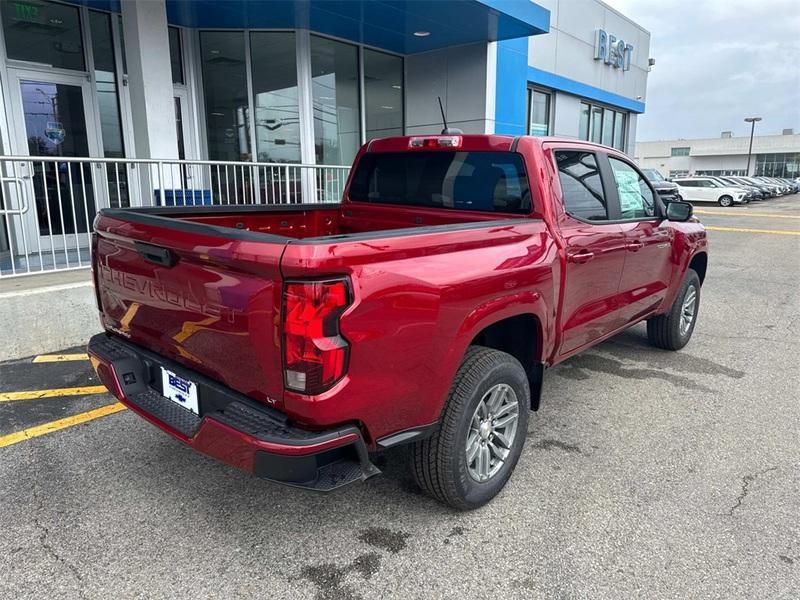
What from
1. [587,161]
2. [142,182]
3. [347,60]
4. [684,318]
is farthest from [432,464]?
[347,60]

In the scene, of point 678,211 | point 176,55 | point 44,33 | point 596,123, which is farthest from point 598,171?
point 596,123

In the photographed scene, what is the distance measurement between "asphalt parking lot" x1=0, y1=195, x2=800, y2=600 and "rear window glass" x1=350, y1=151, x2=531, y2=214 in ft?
5.13

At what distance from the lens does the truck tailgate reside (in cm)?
214

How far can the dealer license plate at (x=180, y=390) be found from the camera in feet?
8.37

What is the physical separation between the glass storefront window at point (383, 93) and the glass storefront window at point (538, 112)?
4.78m

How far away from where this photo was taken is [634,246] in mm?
4117

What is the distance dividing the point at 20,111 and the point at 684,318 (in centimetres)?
898

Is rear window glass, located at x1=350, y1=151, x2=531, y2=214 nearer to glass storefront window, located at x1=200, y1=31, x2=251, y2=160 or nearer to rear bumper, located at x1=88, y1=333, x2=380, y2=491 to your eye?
rear bumper, located at x1=88, y1=333, x2=380, y2=491

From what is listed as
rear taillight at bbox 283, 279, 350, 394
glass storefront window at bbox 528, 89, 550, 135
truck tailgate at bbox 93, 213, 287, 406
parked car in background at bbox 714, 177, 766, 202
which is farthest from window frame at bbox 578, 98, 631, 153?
rear taillight at bbox 283, 279, 350, 394

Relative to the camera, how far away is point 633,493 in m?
3.07

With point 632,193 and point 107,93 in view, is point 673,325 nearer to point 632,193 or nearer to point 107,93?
point 632,193

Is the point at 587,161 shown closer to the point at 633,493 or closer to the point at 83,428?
the point at 633,493

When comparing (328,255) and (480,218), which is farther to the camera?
(480,218)

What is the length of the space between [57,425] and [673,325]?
16.4 ft
